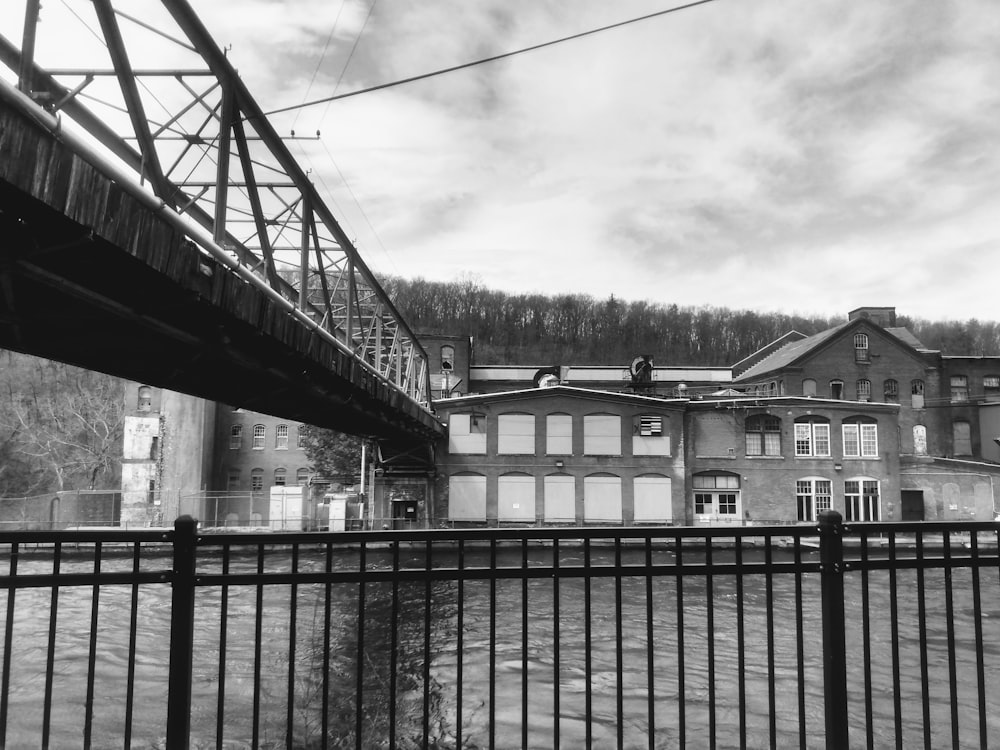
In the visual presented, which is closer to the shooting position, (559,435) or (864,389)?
(559,435)

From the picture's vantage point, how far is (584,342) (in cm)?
10200

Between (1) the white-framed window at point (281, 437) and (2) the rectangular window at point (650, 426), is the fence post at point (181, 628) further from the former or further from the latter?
(1) the white-framed window at point (281, 437)

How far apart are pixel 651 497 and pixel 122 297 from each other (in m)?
31.0

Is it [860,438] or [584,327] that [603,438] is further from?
[584,327]

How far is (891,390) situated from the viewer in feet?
147

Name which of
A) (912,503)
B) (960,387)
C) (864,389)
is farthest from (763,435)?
(960,387)

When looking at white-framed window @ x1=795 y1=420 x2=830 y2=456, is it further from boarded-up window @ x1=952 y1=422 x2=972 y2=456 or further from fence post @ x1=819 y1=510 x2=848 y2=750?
fence post @ x1=819 y1=510 x2=848 y2=750

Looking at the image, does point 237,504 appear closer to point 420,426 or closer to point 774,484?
point 420,426

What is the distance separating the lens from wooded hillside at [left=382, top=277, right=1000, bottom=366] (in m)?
97.5

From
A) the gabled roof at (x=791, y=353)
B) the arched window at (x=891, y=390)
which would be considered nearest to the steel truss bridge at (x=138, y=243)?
the gabled roof at (x=791, y=353)

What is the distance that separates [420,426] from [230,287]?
1848 cm

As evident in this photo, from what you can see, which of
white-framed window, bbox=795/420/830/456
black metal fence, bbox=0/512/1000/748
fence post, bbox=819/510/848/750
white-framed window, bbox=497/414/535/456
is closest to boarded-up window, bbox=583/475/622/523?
white-framed window, bbox=497/414/535/456

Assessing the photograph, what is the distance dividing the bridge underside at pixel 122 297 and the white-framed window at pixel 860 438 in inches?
1215

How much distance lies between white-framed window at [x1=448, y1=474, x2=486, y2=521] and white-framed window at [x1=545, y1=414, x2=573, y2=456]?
3.71 meters
